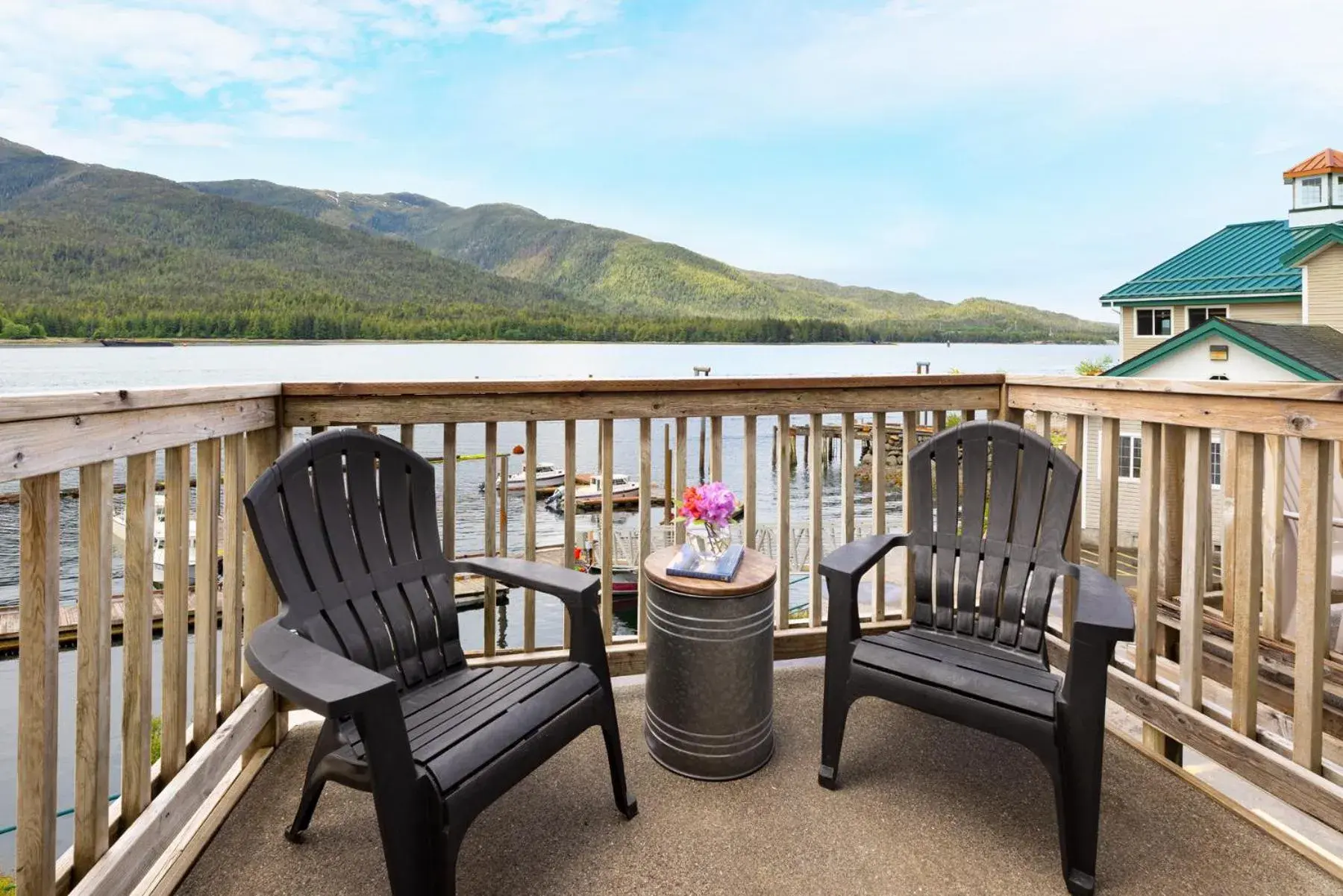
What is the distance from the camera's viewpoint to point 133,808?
1.66m

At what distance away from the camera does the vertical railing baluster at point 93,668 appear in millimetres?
1447

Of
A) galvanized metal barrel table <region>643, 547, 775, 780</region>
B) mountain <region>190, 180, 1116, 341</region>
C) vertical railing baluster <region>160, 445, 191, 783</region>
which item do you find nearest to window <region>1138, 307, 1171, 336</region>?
mountain <region>190, 180, 1116, 341</region>

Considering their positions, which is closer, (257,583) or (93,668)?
(93,668)

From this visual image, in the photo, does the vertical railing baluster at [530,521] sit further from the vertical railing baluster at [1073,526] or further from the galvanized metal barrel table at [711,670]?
the vertical railing baluster at [1073,526]

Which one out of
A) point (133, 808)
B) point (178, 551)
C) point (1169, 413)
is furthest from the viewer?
point (1169, 413)

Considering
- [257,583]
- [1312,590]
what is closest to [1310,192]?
[1312,590]

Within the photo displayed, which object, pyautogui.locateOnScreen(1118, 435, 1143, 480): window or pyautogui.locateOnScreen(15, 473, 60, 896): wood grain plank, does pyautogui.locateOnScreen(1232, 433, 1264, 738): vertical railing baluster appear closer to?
pyautogui.locateOnScreen(15, 473, 60, 896): wood grain plank

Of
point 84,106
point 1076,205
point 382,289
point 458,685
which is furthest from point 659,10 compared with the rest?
point 1076,205

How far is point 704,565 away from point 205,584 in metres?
1.42

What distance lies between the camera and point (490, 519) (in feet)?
8.55

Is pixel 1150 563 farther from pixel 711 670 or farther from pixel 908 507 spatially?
pixel 711 670

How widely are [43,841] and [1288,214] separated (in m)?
23.2

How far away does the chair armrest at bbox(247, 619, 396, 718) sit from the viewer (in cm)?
131

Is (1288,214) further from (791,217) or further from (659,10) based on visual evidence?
(791,217)
